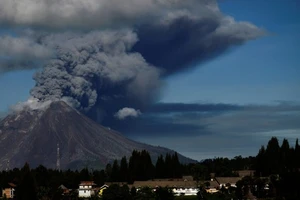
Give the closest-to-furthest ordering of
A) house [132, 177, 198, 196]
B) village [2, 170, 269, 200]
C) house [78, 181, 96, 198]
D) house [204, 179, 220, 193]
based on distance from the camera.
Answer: house [204, 179, 220, 193] < village [2, 170, 269, 200] < house [132, 177, 198, 196] < house [78, 181, 96, 198]

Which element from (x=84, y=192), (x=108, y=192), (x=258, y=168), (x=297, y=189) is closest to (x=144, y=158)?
(x=84, y=192)

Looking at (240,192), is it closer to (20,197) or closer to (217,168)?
(20,197)

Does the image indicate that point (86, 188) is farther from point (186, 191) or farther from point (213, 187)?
point (213, 187)

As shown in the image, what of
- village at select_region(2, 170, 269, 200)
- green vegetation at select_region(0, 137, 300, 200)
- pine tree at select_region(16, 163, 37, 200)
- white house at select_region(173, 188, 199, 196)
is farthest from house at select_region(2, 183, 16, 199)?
pine tree at select_region(16, 163, 37, 200)

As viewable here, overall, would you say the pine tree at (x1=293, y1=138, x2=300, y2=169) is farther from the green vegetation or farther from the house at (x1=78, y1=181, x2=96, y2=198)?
the house at (x1=78, y1=181, x2=96, y2=198)

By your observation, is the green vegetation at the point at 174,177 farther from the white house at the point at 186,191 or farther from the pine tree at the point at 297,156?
the white house at the point at 186,191

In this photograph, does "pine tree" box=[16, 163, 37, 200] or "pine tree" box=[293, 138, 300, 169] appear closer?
"pine tree" box=[16, 163, 37, 200]

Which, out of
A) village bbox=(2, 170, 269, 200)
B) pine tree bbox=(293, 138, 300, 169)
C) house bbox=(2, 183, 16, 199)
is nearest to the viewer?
pine tree bbox=(293, 138, 300, 169)

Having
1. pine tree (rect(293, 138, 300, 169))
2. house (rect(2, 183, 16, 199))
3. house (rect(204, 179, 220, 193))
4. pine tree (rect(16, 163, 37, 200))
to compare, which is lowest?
pine tree (rect(16, 163, 37, 200))

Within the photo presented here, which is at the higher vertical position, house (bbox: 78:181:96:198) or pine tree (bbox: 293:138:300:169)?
pine tree (bbox: 293:138:300:169)

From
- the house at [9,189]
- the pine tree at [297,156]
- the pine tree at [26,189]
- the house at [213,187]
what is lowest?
the pine tree at [26,189]

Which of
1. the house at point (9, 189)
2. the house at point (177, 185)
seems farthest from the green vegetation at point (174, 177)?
the house at point (177, 185)
